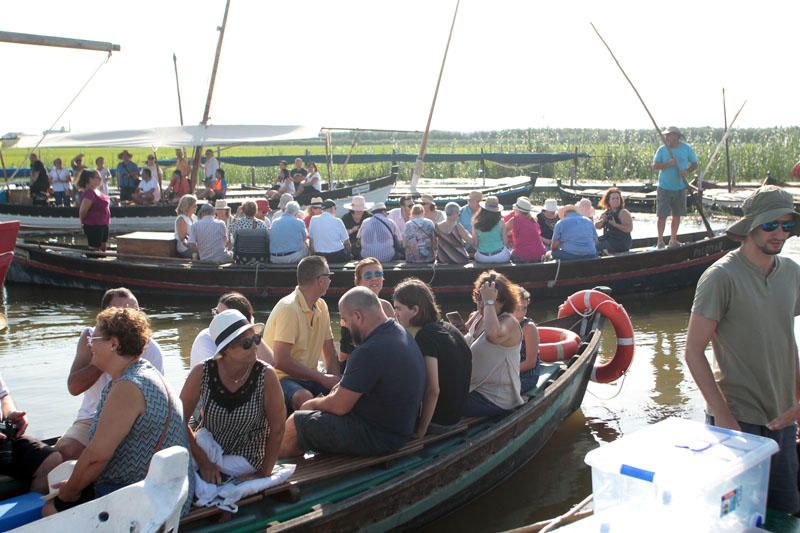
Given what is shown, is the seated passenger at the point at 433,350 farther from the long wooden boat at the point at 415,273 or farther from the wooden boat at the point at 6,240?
the wooden boat at the point at 6,240

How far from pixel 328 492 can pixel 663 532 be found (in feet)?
7.32

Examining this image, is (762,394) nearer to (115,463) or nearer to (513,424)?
(513,424)

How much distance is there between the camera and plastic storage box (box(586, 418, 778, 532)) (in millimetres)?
3219

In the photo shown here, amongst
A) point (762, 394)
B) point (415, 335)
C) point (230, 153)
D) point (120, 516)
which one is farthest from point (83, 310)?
point (230, 153)

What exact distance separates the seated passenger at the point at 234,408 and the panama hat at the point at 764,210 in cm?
250

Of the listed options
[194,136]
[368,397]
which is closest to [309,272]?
[368,397]

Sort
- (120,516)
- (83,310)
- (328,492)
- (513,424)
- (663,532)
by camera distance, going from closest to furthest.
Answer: (663,532) → (120,516) → (328,492) → (513,424) → (83,310)

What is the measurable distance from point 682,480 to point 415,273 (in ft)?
31.3

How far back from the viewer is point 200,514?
4.41 m

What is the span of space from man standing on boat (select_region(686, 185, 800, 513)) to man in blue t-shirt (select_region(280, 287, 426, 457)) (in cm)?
173

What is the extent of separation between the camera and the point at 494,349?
5992 millimetres

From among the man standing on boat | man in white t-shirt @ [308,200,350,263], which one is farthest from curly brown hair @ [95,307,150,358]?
man in white t-shirt @ [308,200,350,263]

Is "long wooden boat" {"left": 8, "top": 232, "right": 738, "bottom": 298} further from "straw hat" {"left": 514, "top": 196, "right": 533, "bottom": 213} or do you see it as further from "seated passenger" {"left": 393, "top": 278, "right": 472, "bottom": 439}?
"seated passenger" {"left": 393, "top": 278, "right": 472, "bottom": 439}

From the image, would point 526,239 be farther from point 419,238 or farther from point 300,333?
point 300,333
